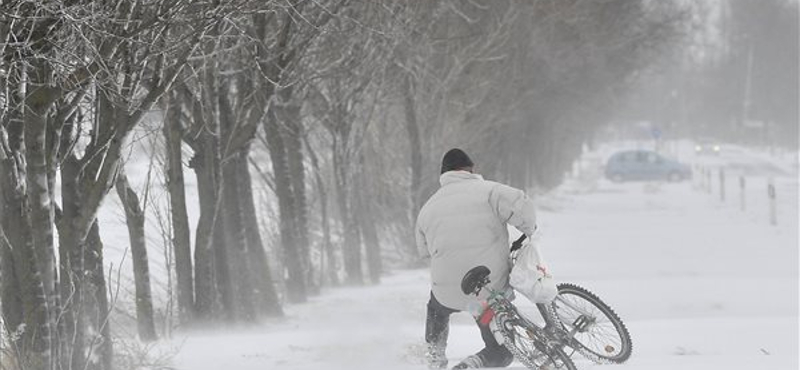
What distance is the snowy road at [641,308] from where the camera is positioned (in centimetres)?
1170

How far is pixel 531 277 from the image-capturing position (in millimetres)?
9289

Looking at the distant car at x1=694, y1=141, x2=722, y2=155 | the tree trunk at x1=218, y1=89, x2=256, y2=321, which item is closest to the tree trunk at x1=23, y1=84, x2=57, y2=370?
the tree trunk at x1=218, y1=89, x2=256, y2=321

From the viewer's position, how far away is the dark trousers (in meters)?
9.76

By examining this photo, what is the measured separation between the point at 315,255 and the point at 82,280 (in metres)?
14.7

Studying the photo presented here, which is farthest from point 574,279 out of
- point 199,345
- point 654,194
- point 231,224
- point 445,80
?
point 654,194

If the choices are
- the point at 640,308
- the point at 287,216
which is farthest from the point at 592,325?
the point at 287,216

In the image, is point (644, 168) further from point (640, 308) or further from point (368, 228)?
point (640, 308)

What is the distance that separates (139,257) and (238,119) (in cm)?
171

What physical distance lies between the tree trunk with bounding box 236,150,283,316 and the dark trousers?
6.95 m

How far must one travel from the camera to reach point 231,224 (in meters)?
16.6

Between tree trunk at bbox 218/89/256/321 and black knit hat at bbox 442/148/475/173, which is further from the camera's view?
tree trunk at bbox 218/89/256/321

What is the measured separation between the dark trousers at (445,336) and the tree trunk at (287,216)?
8891 mm

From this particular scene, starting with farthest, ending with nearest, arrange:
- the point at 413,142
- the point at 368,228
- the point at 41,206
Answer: the point at 368,228
the point at 413,142
the point at 41,206

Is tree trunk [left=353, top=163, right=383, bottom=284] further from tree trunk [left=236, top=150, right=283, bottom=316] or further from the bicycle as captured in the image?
the bicycle
